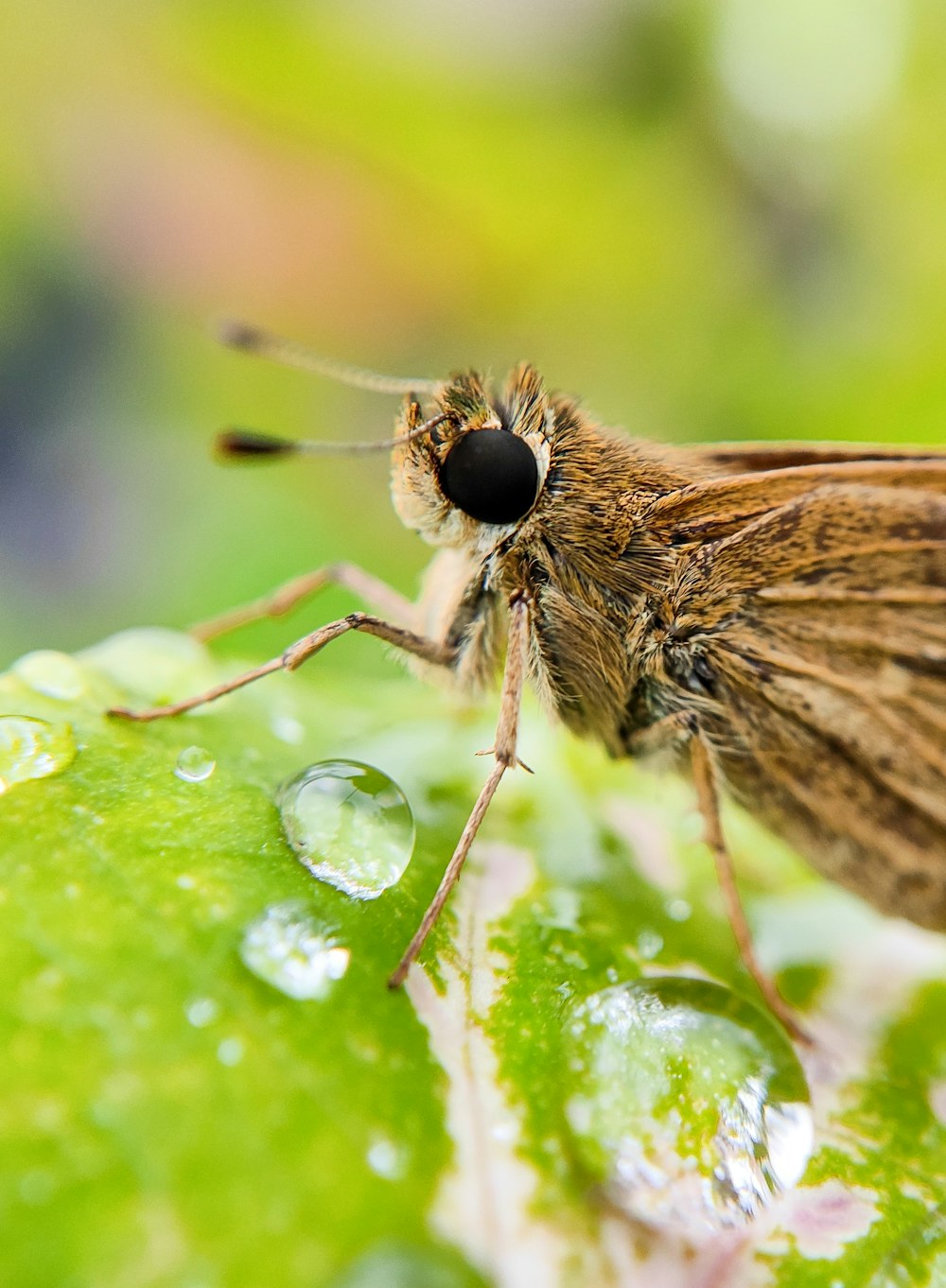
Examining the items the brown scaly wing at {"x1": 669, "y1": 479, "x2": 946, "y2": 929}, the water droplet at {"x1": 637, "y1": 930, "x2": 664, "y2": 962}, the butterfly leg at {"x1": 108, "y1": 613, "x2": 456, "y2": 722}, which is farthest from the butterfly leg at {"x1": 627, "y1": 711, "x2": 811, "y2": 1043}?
the butterfly leg at {"x1": 108, "y1": 613, "x2": 456, "y2": 722}

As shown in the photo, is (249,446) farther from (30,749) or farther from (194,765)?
(30,749)

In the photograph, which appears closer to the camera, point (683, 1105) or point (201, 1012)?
point (201, 1012)

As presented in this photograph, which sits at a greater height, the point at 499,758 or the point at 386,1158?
the point at 499,758

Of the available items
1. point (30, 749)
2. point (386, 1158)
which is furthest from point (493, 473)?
point (386, 1158)

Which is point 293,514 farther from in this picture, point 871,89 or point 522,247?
point 871,89

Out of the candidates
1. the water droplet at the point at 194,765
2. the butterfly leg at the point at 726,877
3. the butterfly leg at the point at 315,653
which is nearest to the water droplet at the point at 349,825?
the water droplet at the point at 194,765

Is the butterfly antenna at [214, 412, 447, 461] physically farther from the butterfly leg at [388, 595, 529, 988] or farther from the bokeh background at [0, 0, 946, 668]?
the bokeh background at [0, 0, 946, 668]

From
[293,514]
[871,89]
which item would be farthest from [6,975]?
[871,89]
